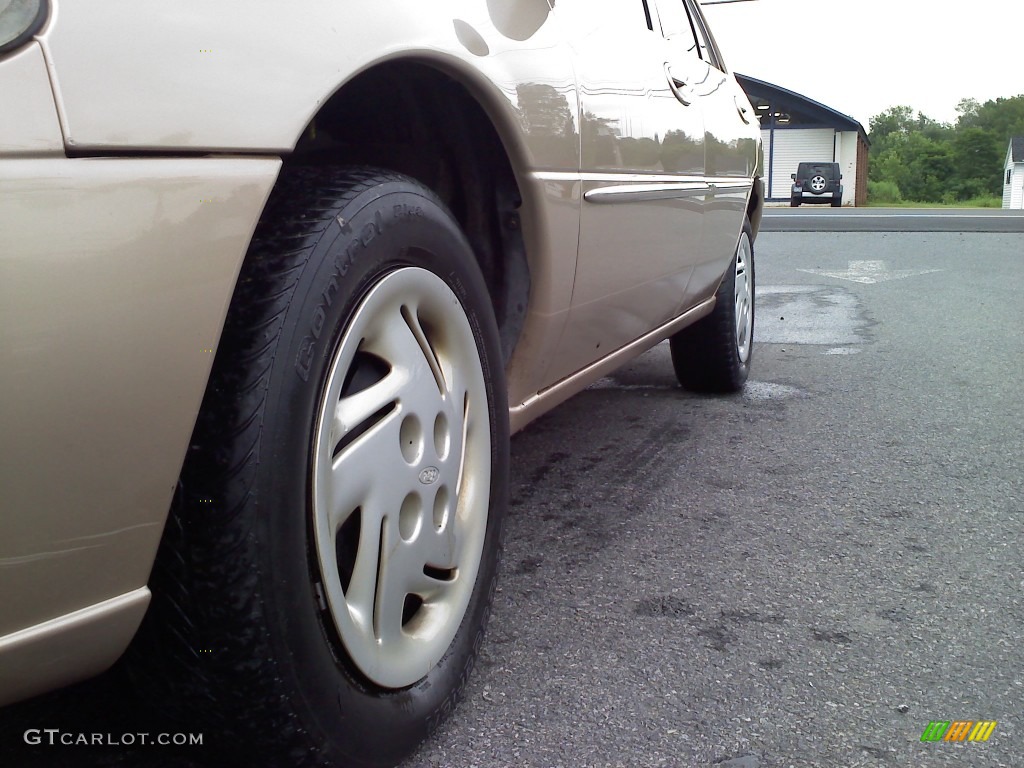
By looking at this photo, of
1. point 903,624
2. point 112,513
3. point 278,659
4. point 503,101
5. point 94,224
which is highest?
point 503,101

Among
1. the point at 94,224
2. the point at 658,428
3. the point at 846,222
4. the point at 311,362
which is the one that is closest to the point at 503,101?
the point at 311,362

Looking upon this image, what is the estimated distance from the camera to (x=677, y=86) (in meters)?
2.70

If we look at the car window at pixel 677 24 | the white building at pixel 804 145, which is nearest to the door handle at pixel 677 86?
the car window at pixel 677 24

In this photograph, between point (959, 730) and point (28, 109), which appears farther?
point (959, 730)

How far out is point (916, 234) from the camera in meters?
13.3

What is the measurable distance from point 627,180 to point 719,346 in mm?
1676

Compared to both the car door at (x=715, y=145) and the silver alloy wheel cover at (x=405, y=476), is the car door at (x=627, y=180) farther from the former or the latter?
the silver alloy wheel cover at (x=405, y=476)

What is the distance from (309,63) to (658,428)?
8.11 ft

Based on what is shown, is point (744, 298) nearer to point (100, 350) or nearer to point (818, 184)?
point (100, 350)

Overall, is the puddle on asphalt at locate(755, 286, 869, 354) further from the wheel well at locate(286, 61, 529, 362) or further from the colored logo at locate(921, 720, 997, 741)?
the colored logo at locate(921, 720, 997, 741)

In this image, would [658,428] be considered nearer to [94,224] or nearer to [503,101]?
[503,101]

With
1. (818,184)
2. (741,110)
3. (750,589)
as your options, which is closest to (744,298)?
(741,110)

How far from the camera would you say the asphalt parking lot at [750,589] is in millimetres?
1497

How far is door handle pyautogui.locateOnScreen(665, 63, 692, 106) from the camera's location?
8.66 ft
